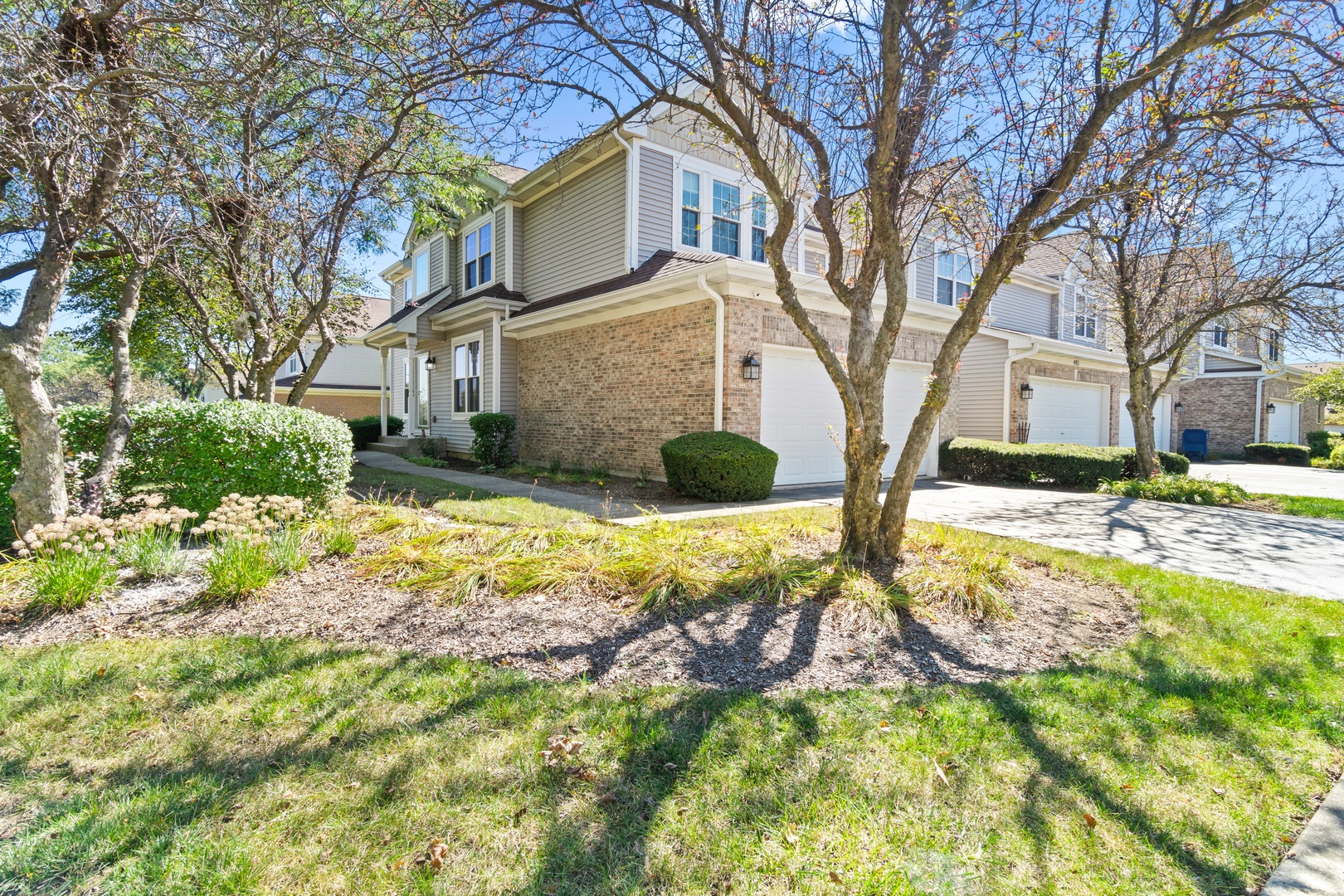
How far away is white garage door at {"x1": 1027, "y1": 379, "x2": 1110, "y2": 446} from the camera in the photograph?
51.1 ft

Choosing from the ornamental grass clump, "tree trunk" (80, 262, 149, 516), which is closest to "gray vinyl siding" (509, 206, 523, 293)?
"tree trunk" (80, 262, 149, 516)

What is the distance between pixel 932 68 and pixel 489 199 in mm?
12334

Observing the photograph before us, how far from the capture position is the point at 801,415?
10781 millimetres

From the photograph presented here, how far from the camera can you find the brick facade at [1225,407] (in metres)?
22.6

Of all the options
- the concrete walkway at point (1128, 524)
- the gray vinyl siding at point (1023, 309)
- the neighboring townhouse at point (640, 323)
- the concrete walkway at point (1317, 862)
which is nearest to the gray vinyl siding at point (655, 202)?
the neighboring townhouse at point (640, 323)

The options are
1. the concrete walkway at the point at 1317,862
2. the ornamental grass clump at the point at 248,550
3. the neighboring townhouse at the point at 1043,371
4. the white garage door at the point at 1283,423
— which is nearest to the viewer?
the concrete walkway at the point at 1317,862

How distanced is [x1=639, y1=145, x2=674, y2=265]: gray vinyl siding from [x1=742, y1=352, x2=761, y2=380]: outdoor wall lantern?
3.50m

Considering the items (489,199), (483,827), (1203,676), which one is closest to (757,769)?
(483,827)

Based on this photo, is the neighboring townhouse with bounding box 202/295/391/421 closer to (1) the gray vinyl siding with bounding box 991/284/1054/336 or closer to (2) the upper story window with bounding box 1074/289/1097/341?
(1) the gray vinyl siding with bounding box 991/284/1054/336

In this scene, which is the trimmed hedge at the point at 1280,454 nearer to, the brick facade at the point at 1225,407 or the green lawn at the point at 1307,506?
the brick facade at the point at 1225,407

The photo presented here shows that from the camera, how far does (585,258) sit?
12.8 meters

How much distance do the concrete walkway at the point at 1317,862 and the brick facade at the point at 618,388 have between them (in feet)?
25.7

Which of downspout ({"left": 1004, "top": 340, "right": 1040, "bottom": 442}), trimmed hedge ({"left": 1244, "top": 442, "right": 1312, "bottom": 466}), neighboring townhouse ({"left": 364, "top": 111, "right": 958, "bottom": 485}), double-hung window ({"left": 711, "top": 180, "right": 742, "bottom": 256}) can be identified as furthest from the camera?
trimmed hedge ({"left": 1244, "top": 442, "right": 1312, "bottom": 466})

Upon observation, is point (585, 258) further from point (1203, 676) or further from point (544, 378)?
point (1203, 676)
